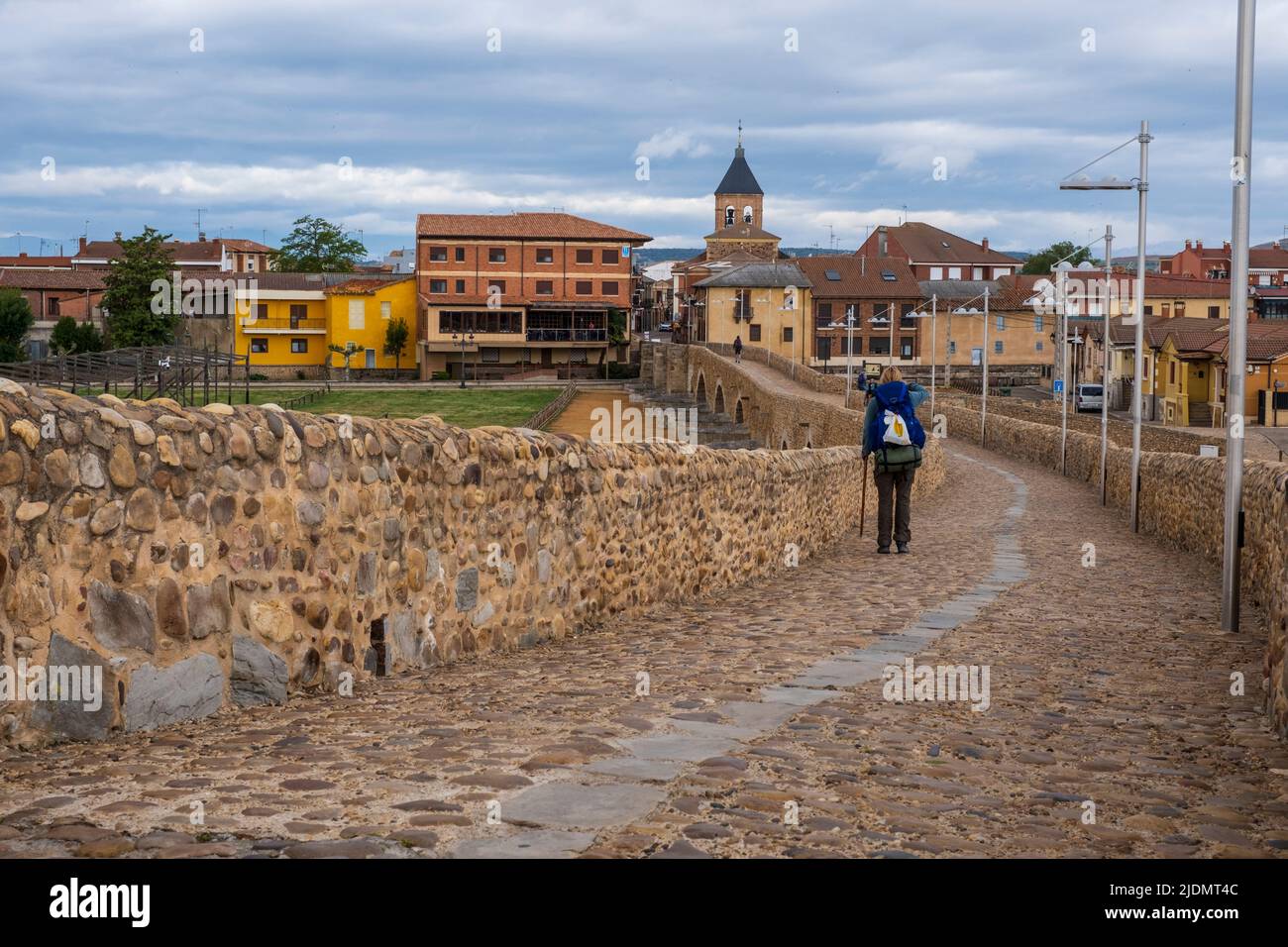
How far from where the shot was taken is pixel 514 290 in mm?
94625

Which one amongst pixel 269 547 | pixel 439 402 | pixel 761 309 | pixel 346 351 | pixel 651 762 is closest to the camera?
pixel 651 762

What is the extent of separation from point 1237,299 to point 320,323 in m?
92.5

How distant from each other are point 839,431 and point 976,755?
3530 cm

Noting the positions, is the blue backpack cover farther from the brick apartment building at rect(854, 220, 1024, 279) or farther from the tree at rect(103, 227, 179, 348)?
the brick apartment building at rect(854, 220, 1024, 279)

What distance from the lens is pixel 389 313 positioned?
9656 cm

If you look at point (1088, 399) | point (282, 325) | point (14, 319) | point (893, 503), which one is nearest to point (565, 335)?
point (282, 325)

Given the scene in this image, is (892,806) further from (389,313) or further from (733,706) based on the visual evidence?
(389,313)

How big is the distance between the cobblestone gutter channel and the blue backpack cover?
551 cm

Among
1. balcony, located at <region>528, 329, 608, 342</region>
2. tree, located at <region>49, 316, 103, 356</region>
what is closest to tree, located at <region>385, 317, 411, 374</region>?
balcony, located at <region>528, 329, 608, 342</region>

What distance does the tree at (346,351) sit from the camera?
9169cm

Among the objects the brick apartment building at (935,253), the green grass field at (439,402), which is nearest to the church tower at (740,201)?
the brick apartment building at (935,253)

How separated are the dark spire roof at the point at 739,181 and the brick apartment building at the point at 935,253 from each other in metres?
Answer: 20.6

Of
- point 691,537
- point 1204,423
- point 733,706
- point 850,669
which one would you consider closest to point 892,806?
point 733,706

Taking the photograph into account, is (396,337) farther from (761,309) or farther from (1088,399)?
(1088,399)
